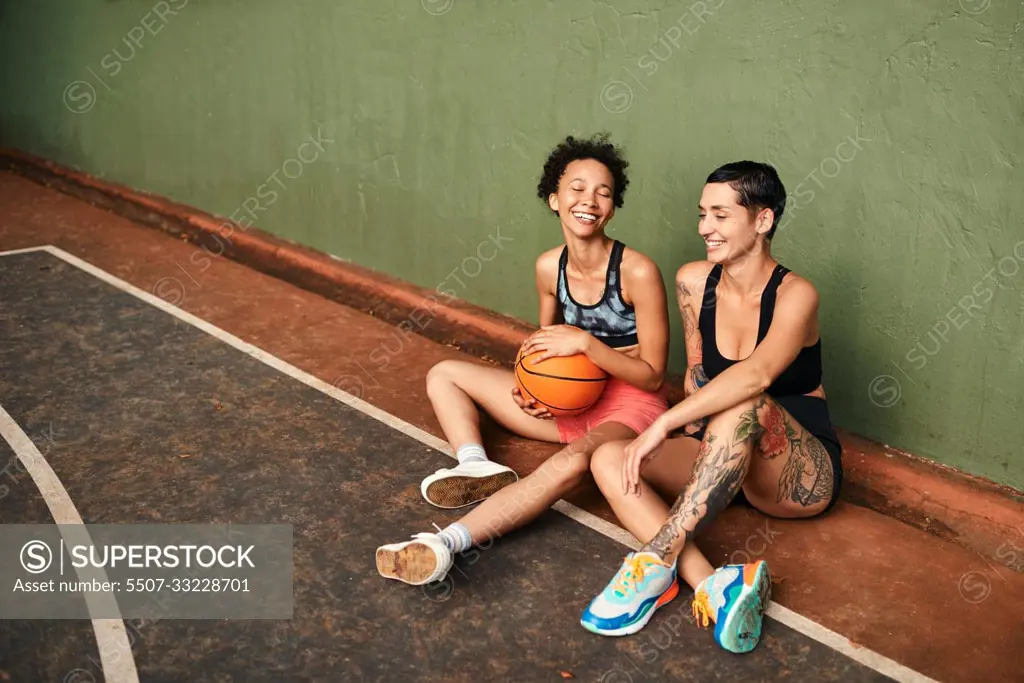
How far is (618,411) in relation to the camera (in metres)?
4.73

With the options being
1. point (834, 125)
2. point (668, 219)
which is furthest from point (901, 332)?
point (668, 219)

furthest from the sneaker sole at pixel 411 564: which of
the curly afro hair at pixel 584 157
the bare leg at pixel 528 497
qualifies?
the curly afro hair at pixel 584 157

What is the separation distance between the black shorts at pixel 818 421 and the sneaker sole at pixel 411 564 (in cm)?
154

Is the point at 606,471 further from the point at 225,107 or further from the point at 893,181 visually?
the point at 225,107

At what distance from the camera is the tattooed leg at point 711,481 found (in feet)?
12.6

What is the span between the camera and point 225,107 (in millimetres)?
8359

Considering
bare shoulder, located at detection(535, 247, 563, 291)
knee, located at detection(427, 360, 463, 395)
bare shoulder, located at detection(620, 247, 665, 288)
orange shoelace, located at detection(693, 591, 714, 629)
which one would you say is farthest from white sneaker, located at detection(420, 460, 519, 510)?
orange shoelace, located at detection(693, 591, 714, 629)

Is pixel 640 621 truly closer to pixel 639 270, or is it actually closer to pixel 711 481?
pixel 711 481

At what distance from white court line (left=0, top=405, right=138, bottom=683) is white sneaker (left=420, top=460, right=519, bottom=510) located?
1.35 metres

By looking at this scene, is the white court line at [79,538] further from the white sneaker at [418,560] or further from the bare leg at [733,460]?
the bare leg at [733,460]

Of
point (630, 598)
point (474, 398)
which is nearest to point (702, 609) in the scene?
point (630, 598)

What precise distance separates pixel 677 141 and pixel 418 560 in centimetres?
261

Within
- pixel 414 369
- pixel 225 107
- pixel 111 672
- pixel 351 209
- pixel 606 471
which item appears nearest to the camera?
pixel 111 672

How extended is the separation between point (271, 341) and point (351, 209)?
140 centimetres
